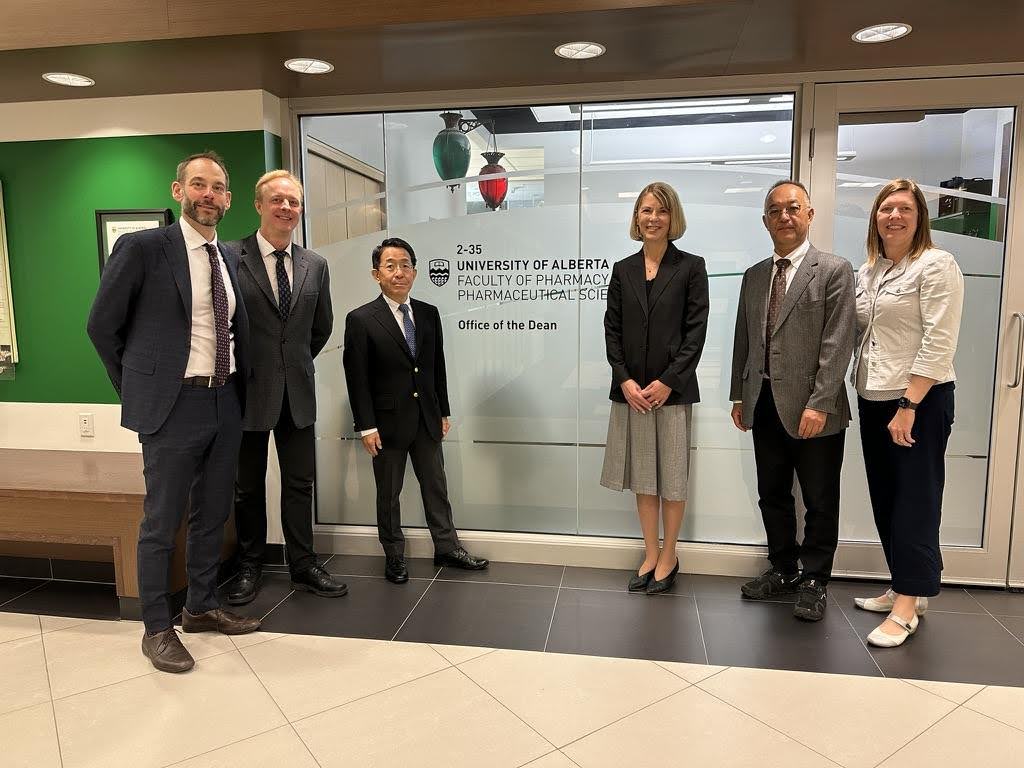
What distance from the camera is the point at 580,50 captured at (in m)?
2.90

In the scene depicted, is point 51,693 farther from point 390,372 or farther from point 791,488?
point 791,488

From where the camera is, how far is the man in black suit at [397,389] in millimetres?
3332

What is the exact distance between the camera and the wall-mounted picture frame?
3492 millimetres

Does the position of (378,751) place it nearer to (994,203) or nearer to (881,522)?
(881,522)

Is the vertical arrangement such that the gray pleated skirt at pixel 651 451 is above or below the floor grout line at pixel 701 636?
above

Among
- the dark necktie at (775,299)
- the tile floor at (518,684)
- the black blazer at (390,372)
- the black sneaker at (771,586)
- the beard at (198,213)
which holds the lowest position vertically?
the tile floor at (518,684)

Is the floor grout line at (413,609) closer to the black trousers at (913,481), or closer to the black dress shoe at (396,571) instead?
the black dress shoe at (396,571)

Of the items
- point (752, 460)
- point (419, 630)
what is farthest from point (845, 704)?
point (419, 630)

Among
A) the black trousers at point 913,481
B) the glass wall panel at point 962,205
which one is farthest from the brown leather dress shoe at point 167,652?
the glass wall panel at point 962,205

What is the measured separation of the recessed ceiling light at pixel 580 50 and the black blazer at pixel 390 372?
4.29ft

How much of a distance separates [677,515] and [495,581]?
3.08 ft

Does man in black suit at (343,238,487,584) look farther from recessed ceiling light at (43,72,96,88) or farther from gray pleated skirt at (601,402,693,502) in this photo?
recessed ceiling light at (43,72,96,88)

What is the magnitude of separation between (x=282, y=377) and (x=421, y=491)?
0.96m

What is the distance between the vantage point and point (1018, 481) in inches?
127
